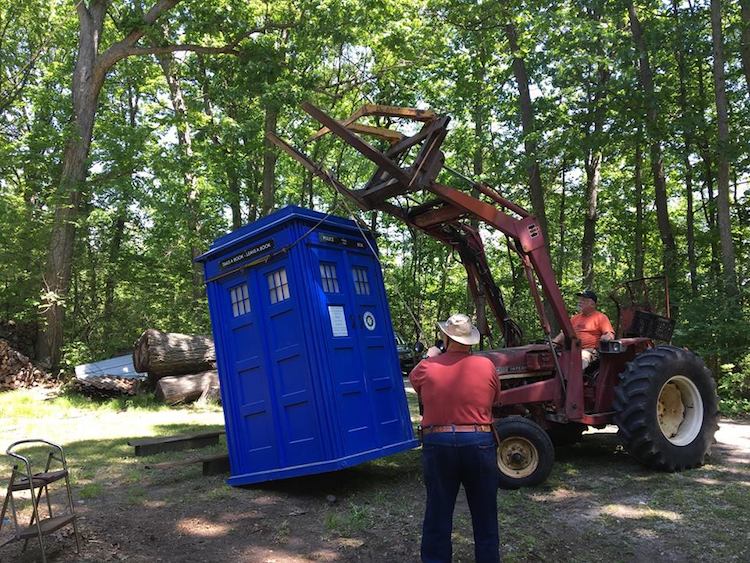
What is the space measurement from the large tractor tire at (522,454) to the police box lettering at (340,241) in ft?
8.10

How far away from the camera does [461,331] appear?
378cm

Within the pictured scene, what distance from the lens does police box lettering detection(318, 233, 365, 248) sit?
6211mm

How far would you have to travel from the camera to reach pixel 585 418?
638cm

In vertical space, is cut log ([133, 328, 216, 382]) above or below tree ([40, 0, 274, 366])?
below

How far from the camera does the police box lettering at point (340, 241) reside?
6.21 meters

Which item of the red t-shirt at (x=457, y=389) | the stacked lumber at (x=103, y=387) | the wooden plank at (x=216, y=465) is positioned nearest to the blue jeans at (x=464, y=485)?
the red t-shirt at (x=457, y=389)

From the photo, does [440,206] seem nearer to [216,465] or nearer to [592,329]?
[592,329]

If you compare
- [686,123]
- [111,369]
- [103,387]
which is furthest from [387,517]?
[686,123]

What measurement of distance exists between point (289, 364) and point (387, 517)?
1800 millimetres

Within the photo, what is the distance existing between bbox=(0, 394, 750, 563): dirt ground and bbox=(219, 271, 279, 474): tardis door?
41 cm

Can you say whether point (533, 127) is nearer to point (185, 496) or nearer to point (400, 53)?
point (400, 53)

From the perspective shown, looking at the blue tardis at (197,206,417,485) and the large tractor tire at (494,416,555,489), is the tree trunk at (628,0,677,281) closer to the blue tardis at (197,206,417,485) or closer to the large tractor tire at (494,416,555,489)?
the blue tardis at (197,206,417,485)

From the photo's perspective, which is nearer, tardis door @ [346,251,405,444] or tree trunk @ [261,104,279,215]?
tardis door @ [346,251,405,444]

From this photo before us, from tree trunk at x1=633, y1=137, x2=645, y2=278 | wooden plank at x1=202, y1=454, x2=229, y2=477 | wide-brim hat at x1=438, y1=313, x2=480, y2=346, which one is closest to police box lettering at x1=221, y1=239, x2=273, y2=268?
wooden plank at x1=202, y1=454, x2=229, y2=477
